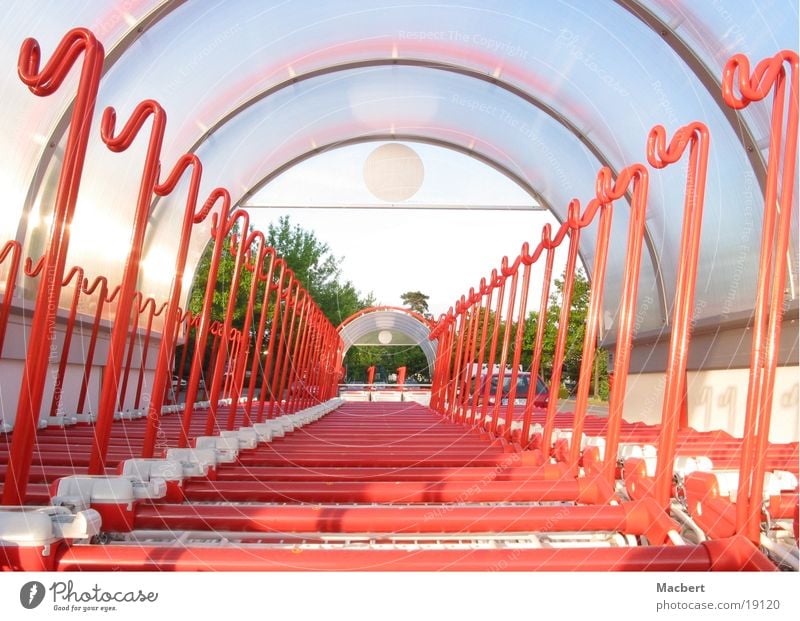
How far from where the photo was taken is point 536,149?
1426 centimetres

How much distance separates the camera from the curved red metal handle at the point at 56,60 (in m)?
2.96

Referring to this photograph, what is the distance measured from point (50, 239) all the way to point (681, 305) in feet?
8.79

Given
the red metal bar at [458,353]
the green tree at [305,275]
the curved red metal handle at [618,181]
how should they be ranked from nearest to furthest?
the curved red metal handle at [618,181]
the red metal bar at [458,353]
the green tree at [305,275]

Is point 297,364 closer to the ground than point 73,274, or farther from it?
closer to the ground

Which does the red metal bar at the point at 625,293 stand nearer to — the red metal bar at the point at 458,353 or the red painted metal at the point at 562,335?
the red painted metal at the point at 562,335

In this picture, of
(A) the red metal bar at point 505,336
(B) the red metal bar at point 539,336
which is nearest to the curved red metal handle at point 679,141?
(B) the red metal bar at point 539,336

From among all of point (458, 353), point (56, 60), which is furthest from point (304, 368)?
point (56, 60)

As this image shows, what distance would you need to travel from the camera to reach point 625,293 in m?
4.29

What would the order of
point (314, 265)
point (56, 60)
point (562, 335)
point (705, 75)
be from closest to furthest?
point (56, 60), point (562, 335), point (705, 75), point (314, 265)

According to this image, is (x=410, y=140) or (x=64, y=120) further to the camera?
(x=410, y=140)

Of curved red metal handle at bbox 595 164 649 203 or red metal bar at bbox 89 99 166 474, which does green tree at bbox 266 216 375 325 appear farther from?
red metal bar at bbox 89 99 166 474

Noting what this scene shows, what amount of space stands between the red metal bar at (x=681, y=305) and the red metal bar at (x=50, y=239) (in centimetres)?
256

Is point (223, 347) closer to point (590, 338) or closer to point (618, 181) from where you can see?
point (590, 338)
